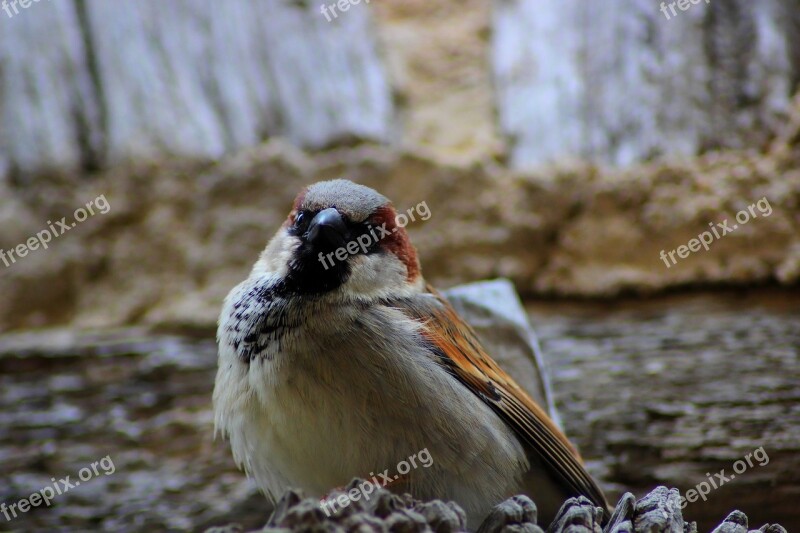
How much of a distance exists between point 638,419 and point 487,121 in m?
1.41

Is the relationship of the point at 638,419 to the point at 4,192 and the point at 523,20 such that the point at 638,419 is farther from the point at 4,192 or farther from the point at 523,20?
the point at 4,192

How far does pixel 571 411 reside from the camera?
243cm

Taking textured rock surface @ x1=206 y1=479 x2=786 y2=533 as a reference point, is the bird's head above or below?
above

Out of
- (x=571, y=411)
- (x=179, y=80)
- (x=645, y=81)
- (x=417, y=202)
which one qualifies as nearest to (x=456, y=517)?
(x=571, y=411)

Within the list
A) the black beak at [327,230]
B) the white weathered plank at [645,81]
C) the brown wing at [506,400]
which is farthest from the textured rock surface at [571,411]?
the black beak at [327,230]

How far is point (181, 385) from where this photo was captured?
2.57 m

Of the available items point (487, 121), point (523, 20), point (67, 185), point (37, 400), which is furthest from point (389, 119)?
point (37, 400)

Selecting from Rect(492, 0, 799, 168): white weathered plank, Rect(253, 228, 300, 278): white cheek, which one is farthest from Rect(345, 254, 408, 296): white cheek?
Rect(492, 0, 799, 168): white weathered plank

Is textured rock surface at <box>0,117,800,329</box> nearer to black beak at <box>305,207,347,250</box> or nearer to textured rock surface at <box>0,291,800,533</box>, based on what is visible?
textured rock surface at <box>0,291,800,533</box>

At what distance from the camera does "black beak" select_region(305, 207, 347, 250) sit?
1809 millimetres

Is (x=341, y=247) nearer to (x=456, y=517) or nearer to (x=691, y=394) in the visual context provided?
(x=456, y=517)

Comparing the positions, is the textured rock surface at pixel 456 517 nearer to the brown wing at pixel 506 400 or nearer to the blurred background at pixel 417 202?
the brown wing at pixel 506 400

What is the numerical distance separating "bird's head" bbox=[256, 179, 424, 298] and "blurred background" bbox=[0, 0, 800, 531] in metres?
0.81

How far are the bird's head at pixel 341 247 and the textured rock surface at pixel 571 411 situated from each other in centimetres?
77
